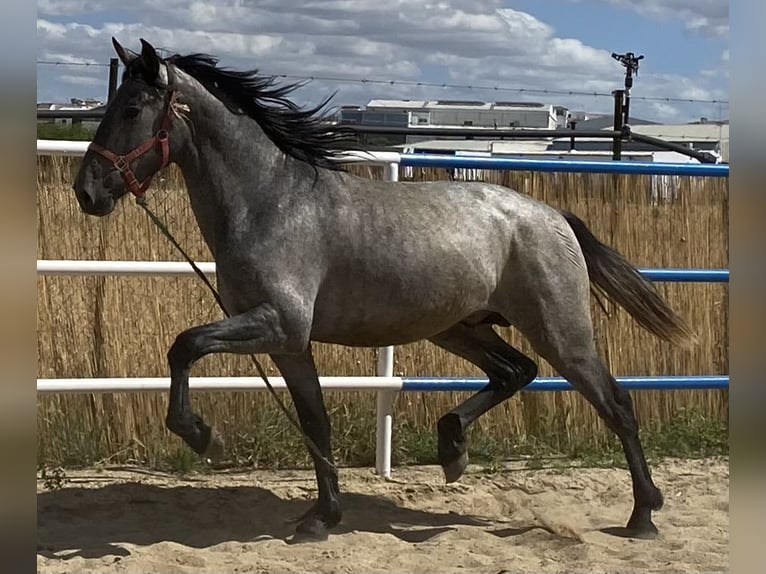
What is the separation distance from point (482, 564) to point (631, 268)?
1550 mm

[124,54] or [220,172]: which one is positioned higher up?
[124,54]

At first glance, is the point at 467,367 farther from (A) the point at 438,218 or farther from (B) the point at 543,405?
(A) the point at 438,218

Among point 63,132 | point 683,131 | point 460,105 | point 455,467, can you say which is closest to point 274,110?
point 455,467

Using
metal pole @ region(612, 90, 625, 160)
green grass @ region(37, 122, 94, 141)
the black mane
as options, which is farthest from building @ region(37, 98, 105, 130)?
metal pole @ region(612, 90, 625, 160)

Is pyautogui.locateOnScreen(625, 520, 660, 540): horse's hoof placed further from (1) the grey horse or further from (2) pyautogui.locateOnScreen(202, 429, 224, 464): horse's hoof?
(2) pyautogui.locateOnScreen(202, 429, 224, 464): horse's hoof

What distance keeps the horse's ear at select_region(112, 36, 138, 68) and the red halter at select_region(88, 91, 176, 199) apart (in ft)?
0.62

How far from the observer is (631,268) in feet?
15.5

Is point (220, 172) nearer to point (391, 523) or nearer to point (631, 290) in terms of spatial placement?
point (391, 523)

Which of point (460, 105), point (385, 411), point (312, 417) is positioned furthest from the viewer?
point (460, 105)

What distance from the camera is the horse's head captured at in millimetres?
3803

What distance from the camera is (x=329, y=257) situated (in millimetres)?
4113

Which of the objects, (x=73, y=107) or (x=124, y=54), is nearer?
(x=124, y=54)

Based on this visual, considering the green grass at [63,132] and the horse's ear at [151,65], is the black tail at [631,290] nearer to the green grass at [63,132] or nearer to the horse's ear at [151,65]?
the horse's ear at [151,65]

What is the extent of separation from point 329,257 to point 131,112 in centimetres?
94
